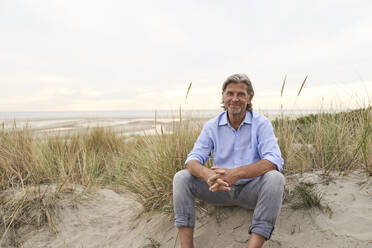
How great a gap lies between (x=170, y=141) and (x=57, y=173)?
2.09 metres

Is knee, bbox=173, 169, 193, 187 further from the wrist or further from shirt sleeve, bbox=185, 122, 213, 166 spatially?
the wrist

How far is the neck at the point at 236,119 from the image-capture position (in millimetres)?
2704

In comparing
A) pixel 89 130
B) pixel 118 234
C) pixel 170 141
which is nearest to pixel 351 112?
pixel 170 141

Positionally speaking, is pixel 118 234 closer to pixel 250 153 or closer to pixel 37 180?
pixel 37 180

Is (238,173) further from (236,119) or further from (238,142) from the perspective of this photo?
(236,119)

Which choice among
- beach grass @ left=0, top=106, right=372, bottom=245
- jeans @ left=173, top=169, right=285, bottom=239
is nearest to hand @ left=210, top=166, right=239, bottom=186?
jeans @ left=173, top=169, right=285, bottom=239

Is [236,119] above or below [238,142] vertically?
above

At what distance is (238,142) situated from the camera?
8.70 ft

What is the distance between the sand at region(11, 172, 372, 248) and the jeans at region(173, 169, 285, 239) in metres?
0.28

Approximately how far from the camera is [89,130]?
6.52 meters

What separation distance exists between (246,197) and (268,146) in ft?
1.52

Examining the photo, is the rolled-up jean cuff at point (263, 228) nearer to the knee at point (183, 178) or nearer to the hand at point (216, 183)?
the hand at point (216, 183)

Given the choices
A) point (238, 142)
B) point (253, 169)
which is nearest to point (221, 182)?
point (253, 169)

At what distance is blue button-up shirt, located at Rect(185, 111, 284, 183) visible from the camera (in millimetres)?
2533
